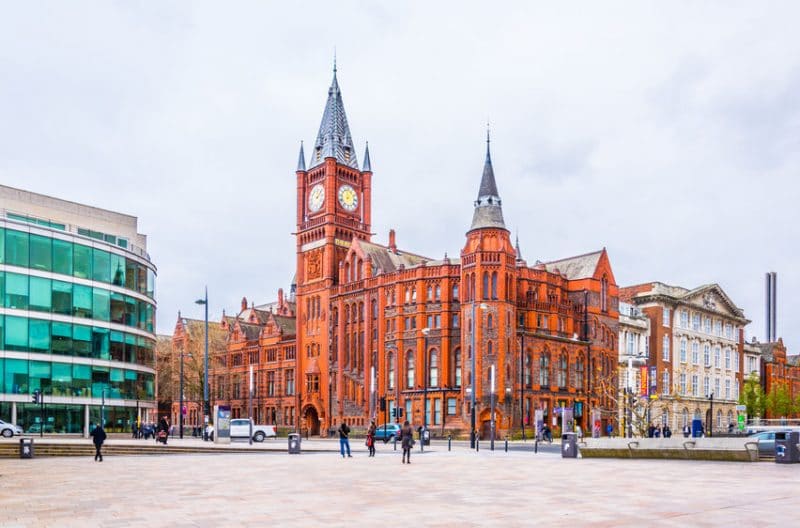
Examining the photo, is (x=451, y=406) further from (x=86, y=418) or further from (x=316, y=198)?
(x=316, y=198)

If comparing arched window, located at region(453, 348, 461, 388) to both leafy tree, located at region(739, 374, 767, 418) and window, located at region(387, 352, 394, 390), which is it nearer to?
window, located at region(387, 352, 394, 390)

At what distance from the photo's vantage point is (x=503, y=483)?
70.9 feet

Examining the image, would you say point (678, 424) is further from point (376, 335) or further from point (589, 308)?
point (376, 335)

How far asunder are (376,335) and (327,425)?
1280cm

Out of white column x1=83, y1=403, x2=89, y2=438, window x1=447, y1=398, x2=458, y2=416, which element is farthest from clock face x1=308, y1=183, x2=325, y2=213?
white column x1=83, y1=403, x2=89, y2=438

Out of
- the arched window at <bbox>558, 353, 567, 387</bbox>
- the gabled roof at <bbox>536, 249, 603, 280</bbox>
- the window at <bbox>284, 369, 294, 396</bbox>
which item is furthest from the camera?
the window at <bbox>284, 369, 294, 396</bbox>

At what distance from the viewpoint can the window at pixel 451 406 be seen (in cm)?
7462

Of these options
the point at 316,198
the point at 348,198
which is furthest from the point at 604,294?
the point at 316,198

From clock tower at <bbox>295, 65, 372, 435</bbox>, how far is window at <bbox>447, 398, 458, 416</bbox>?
62.2ft

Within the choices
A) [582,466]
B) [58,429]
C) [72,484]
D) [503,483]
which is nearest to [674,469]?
[582,466]

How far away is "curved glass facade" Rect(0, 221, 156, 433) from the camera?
57.3 m

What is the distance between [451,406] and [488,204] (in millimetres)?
18825

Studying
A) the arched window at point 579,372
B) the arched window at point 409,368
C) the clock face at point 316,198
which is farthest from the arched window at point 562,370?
the clock face at point 316,198

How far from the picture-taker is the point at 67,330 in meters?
61.1
